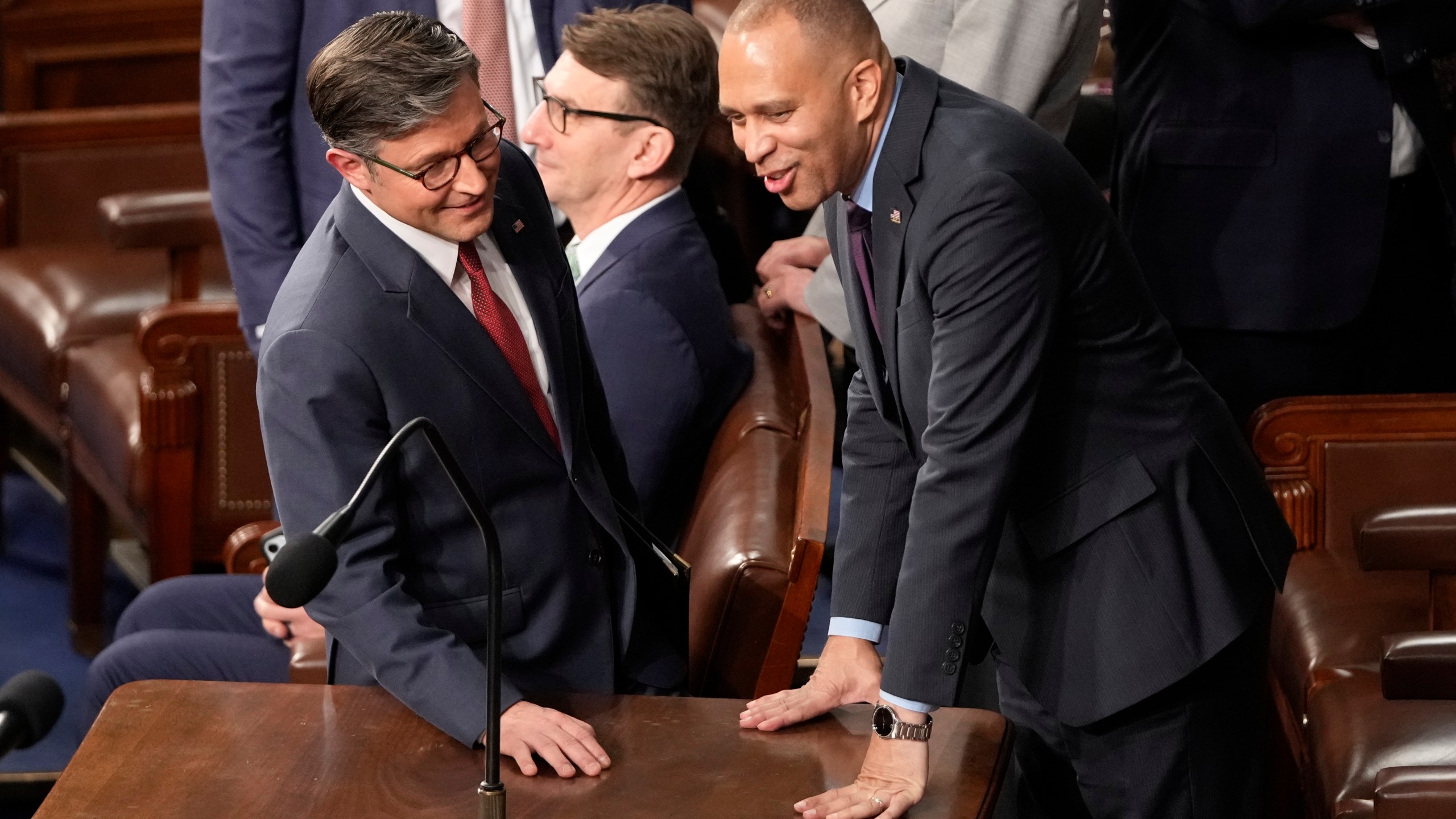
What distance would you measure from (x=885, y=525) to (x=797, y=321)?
937 millimetres

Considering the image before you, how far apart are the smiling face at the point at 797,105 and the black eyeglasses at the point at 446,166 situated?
0.99 feet

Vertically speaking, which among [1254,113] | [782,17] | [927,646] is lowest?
[927,646]

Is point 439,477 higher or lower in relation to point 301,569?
lower

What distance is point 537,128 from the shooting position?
262 centimetres

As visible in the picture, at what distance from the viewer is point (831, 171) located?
66.3 inches

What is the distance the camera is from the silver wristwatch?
5.14ft

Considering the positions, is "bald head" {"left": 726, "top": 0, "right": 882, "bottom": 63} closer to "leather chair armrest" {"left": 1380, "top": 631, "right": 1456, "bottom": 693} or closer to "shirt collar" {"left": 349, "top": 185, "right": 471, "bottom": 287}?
"shirt collar" {"left": 349, "top": 185, "right": 471, "bottom": 287}

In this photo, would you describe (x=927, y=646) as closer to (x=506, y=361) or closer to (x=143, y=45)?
(x=506, y=361)

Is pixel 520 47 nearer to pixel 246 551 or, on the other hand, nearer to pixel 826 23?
pixel 246 551

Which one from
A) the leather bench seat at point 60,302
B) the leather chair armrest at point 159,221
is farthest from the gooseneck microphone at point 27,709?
the leather bench seat at point 60,302

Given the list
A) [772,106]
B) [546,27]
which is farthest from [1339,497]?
[546,27]

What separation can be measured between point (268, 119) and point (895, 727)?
184 cm

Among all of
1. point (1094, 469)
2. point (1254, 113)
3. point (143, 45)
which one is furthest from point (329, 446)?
point (143, 45)

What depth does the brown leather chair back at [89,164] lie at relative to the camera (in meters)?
4.70
